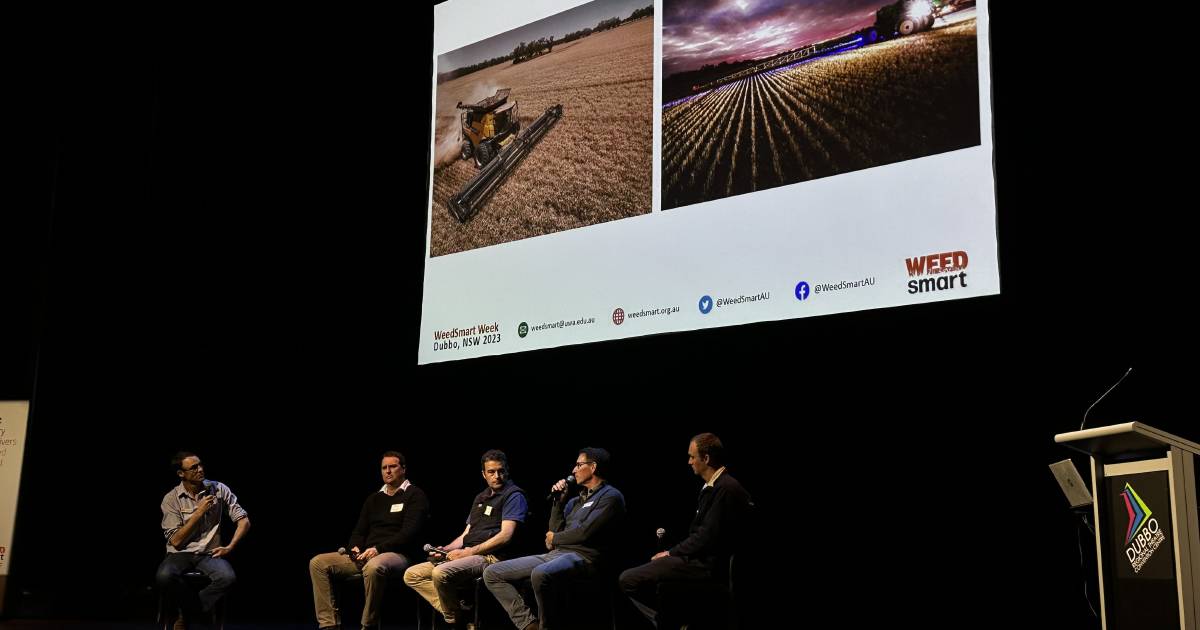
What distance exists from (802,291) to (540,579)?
161 cm

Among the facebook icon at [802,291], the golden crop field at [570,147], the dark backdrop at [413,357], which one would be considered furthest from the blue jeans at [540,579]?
the golden crop field at [570,147]

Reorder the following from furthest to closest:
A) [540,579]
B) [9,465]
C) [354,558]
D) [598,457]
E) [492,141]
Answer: [9,465] → [492,141] → [354,558] → [598,457] → [540,579]

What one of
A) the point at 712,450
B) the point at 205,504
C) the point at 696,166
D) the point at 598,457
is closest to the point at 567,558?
the point at 598,457

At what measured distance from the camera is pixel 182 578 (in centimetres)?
533

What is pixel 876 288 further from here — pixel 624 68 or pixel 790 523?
pixel 624 68

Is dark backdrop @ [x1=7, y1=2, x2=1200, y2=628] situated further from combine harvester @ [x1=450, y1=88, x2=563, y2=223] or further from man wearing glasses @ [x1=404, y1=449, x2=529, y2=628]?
combine harvester @ [x1=450, y1=88, x2=563, y2=223]

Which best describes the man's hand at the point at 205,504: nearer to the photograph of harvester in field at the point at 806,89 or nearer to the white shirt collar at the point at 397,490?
the white shirt collar at the point at 397,490


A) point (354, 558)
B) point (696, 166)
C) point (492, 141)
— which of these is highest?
point (492, 141)

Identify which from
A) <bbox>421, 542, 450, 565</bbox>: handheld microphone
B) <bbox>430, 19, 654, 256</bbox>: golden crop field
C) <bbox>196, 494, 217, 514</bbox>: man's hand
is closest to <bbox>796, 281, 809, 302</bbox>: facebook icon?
<bbox>430, 19, 654, 256</bbox>: golden crop field

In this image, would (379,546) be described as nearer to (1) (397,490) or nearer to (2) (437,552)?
(1) (397,490)

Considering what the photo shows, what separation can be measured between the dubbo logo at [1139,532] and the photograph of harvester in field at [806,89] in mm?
1748

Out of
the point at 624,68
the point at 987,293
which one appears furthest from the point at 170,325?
the point at 987,293

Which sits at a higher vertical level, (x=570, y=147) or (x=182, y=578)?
(x=570, y=147)

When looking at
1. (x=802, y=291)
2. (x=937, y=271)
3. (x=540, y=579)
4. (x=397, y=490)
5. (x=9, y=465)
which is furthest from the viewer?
(x=9, y=465)
